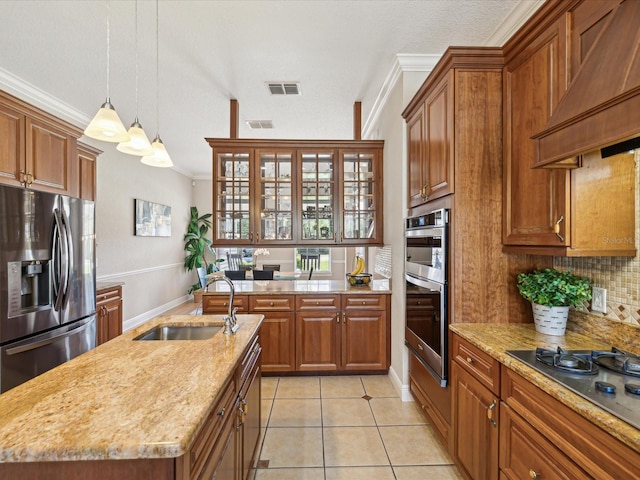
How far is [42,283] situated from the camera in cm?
225

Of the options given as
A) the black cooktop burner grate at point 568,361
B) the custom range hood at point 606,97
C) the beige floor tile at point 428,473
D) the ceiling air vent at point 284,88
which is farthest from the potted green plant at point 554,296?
the ceiling air vent at point 284,88

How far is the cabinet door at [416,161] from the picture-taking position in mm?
2385

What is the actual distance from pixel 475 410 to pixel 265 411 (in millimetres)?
1700

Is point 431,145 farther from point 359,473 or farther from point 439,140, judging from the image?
point 359,473

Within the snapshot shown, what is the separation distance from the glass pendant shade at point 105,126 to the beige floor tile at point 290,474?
2.15 m

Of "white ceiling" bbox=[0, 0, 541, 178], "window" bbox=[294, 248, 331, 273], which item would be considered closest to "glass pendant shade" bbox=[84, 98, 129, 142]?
"white ceiling" bbox=[0, 0, 541, 178]

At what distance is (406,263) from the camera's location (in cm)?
262

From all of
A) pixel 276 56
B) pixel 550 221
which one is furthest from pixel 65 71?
pixel 550 221

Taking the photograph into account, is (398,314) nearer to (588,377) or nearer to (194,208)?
(588,377)

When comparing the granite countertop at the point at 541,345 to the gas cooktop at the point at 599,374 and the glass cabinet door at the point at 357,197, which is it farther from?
the glass cabinet door at the point at 357,197

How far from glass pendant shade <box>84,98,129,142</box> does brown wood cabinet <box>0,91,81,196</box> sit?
1179 mm

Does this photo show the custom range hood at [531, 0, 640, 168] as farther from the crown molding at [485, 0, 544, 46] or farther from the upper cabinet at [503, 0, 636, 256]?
the crown molding at [485, 0, 544, 46]

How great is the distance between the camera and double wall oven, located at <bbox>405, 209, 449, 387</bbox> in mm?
1947

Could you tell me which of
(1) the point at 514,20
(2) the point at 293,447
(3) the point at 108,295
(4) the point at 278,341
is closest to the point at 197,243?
(3) the point at 108,295
